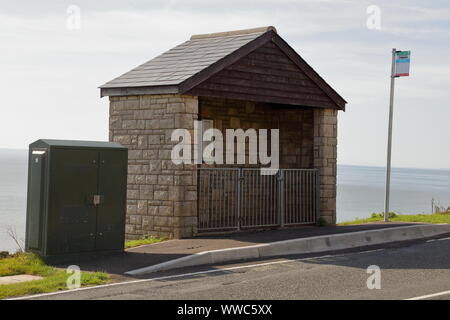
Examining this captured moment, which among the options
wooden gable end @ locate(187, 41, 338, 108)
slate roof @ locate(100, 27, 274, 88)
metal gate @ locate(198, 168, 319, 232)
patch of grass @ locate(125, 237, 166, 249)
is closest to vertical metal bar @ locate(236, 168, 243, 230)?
metal gate @ locate(198, 168, 319, 232)

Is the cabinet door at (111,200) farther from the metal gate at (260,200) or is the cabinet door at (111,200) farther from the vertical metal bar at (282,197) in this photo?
the vertical metal bar at (282,197)

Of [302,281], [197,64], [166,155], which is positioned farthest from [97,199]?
[197,64]

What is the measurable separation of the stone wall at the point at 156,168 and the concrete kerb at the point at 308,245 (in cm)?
240

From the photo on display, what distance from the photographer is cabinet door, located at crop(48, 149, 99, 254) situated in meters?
12.6

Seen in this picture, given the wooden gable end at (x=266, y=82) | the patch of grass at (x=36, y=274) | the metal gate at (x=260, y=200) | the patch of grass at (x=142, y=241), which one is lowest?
the patch of grass at (x=36, y=274)

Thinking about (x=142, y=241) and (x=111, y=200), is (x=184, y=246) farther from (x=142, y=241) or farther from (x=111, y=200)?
(x=111, y=200)

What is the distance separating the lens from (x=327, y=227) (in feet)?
60.6

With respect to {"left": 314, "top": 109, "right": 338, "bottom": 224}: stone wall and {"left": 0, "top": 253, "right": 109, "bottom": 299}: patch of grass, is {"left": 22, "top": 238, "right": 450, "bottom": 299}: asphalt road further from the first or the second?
{"left": 314, "top": 109, "right": 338, "bottom": 224}: stone wall

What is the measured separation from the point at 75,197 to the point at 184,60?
5.93 meters

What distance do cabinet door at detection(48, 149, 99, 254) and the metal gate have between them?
13.3 feet

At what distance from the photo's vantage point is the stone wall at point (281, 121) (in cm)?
1898

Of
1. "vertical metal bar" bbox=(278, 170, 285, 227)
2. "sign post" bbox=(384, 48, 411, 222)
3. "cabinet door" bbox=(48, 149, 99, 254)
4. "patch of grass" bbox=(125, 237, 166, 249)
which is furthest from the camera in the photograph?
"sign post" bbox=(384, 48, 411, 222)

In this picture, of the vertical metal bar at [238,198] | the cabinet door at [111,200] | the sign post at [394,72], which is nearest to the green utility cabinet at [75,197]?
the cabinet door at [111,200]
